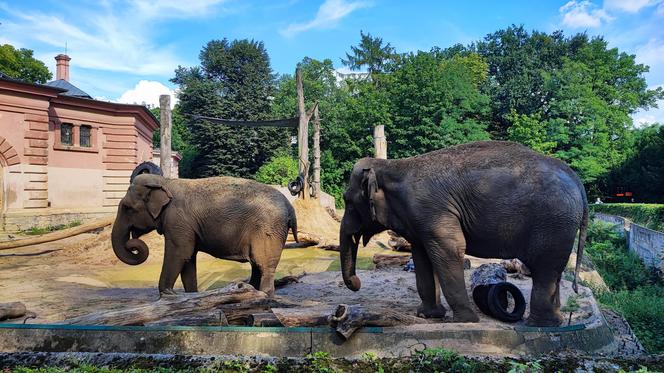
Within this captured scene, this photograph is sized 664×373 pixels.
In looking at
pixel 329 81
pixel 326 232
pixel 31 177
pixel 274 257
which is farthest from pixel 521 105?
pixel 274 257

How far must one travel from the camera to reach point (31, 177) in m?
20.4

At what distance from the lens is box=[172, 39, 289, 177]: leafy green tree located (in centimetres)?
3906

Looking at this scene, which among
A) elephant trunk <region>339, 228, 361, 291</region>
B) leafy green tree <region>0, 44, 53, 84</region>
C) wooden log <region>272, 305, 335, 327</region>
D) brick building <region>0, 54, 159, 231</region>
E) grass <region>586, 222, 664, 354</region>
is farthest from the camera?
leafy green tree <region>0, 44, 53, 84</region>

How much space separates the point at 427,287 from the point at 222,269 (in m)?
7.88

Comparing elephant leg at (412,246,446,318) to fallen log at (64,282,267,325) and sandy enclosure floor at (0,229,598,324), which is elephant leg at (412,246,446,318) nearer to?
sandy enclosure floor at (0,229,598,324)

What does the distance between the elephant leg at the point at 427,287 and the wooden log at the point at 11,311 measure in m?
4.90

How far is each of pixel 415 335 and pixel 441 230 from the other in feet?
3.87

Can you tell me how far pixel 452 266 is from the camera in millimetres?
5145

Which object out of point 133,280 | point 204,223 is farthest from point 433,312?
point 133,280

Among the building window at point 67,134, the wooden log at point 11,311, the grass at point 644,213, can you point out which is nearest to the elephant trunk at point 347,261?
the wooden log at point 11,311

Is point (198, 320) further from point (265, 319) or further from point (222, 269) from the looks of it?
point (222, 269)

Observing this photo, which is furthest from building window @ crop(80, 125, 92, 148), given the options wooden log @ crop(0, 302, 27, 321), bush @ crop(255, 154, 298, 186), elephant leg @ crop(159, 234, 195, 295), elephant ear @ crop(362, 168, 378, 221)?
elephant ear @ crop(362, 168, 378, 221)

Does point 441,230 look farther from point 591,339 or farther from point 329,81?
point 329,81

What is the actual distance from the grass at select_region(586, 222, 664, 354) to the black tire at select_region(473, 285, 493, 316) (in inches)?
121
